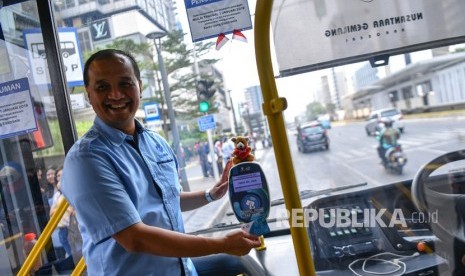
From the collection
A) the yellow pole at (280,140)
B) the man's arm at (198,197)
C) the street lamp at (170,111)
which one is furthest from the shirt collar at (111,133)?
the yellow pole at (280,140)

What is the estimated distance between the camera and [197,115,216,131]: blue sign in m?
1.93

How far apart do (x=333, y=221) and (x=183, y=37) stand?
3.70 feet

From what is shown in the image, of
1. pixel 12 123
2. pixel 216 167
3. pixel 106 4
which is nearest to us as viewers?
pixel 216 167

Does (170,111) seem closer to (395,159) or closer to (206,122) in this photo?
(206,122)

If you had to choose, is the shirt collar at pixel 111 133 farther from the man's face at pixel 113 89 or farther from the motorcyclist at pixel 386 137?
the motorcyclist at pixel 386 137

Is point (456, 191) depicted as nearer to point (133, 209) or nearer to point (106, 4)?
point (133, 209)

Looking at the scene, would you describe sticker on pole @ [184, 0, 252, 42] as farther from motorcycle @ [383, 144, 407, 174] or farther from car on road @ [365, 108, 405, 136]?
motorcycle @ [383, 144, 407, 174]

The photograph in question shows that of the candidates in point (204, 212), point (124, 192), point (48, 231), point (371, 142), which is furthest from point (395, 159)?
point (48, 231)

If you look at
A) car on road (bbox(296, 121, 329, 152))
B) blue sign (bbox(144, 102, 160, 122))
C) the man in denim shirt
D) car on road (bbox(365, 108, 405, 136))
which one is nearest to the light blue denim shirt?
the man in denim shirt

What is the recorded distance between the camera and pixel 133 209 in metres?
1.23

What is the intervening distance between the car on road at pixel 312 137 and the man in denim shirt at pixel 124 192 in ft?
1.77

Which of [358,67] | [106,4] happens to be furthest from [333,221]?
[106,4]

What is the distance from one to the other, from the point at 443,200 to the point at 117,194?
130 centimetres

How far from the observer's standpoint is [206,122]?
193 cm
